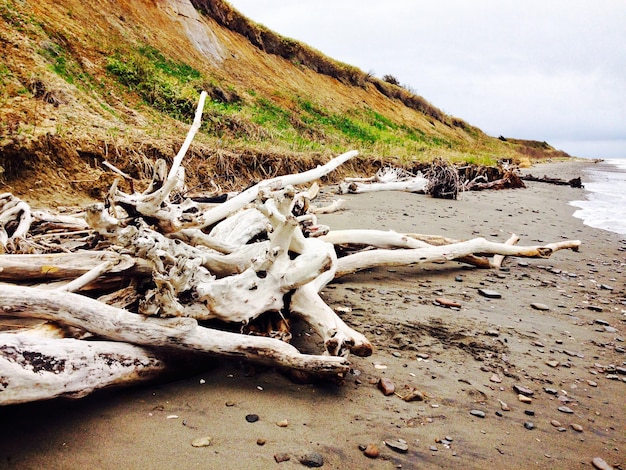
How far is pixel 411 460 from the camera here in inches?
76.6

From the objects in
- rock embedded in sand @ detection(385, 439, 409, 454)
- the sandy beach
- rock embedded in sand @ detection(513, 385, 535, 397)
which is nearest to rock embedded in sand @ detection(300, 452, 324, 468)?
the sandy beach

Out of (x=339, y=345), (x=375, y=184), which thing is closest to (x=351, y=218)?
(x=375, y=184)

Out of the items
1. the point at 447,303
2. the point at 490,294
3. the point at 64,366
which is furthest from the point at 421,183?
the point at 64,366

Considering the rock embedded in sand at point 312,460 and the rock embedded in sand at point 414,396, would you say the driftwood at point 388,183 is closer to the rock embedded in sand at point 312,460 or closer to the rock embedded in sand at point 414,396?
the rock embedded in sand at point 414,396

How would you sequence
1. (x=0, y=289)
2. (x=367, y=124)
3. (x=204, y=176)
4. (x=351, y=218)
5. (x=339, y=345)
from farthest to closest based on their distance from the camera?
(x=367, y=124)
(x=204, y=176)
(x=351, y=218)
(x=339, y=345)
(x=0, y=289)

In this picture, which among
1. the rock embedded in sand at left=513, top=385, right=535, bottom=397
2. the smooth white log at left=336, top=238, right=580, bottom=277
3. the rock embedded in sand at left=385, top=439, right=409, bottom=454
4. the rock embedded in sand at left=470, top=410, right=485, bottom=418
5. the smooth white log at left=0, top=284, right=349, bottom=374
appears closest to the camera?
the rock embedded in sand at left=385, top=439, right=409, bottom=454

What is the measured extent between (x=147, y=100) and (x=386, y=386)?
11.3 metres

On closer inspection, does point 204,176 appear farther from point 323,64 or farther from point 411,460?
Answer: point 323,64

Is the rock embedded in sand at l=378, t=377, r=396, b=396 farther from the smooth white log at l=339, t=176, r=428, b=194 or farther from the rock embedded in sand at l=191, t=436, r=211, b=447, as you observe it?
the smooth white log at l=339, t=176, r=428, b=194

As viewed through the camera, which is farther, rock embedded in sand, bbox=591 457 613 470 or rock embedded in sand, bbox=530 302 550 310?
rock embedded in sand, bbox=530 302 550 310

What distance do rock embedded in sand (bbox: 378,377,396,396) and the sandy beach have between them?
0.03 m

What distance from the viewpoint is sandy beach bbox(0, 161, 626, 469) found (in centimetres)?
188

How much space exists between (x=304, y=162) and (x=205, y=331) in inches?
357

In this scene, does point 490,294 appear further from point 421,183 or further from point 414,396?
point 421,183
